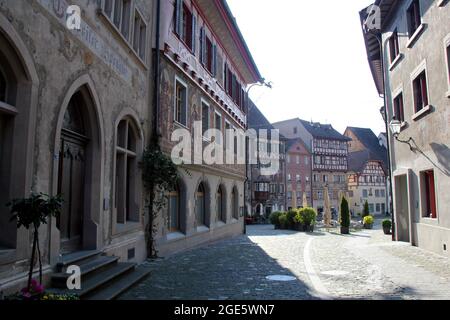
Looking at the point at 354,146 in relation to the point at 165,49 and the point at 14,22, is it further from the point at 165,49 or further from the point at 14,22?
the point at 14,22

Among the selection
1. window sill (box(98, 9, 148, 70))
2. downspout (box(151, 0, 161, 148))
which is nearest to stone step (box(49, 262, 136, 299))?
downspout (box(151, 0, 161, 148))

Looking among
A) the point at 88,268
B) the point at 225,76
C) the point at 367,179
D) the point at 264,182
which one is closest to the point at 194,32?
the point at 225,76

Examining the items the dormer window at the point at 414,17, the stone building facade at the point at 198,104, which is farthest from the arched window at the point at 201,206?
the dormer window at the point at 414,17

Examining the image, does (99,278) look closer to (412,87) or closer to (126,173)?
(126,173)

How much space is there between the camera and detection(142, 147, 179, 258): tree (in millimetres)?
10859

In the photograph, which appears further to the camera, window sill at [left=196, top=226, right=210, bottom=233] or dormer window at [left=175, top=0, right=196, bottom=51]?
window sill at [left=196, top=226, right=210, bottom=233]

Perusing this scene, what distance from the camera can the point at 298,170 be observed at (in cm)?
6028

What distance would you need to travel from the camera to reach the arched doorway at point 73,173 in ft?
24.5

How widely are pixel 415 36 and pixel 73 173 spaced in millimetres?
11395

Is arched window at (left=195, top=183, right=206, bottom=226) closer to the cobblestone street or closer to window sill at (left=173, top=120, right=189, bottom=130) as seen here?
the cobblestone street

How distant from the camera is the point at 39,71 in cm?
607

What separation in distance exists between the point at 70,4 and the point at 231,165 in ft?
47.4

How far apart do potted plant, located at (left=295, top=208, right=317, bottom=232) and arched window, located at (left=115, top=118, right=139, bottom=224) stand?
19.1m
